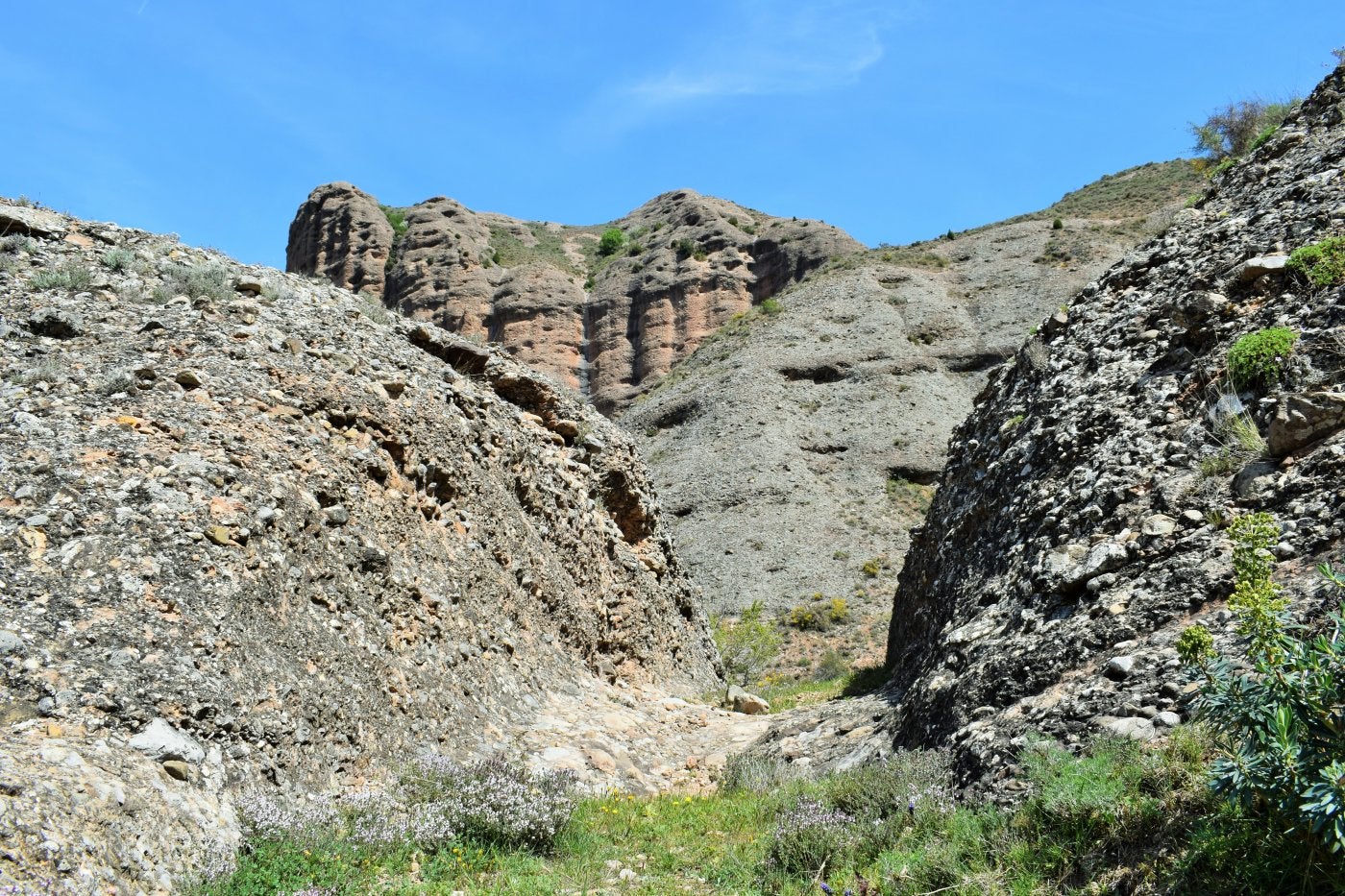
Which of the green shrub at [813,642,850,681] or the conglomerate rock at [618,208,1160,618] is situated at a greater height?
the conglomerate rock at [618,208,1160,618]

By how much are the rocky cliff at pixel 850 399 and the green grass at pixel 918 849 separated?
21.3 meters

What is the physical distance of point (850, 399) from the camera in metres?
42.0

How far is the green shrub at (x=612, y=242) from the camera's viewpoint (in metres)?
75.7

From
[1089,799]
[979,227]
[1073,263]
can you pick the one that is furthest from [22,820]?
[979,227]

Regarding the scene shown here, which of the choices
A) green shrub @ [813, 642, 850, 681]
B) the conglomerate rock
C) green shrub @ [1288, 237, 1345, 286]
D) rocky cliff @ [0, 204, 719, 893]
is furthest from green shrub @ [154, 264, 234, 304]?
the conglomerate rock

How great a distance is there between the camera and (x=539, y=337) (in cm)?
6500

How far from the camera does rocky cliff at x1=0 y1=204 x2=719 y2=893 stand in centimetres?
605

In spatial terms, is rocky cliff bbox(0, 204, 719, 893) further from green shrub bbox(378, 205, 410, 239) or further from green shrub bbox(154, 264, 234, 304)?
green shrub bbox(378, 205, 410, 239)

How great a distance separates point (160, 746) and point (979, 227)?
58449 mm

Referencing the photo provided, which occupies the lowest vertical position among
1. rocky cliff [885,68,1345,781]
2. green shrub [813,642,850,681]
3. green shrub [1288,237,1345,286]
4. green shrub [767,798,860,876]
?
green shrub [813,642,850,681]

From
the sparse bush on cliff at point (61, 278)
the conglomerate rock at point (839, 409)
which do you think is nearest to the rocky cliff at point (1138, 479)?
the sparse bush on cliff at point (61, 278)

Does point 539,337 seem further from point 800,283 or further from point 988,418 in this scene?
point 988,418

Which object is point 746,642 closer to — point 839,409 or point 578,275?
point 839,409

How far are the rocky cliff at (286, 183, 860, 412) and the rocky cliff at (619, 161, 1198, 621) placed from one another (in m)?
9.63
